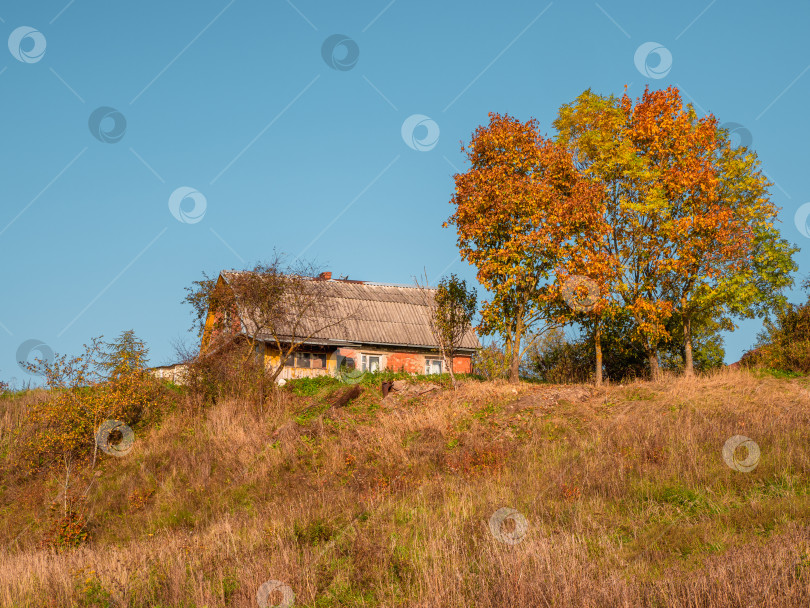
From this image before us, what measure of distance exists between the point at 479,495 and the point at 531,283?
44.5ft

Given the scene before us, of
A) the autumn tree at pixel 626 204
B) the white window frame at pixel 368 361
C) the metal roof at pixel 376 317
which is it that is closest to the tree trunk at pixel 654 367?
the autumn tree at pixel 626 204

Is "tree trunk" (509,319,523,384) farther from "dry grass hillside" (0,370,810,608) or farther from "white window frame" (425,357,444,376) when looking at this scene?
"white window frame" (425,357,444,376)

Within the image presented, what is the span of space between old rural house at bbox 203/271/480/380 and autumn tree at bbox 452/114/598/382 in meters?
10.6

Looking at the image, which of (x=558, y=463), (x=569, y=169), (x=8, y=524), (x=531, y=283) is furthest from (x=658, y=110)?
(x=8, y=524)

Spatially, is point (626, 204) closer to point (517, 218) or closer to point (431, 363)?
point (517, 218)

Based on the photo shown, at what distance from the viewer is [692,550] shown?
26.4 ft

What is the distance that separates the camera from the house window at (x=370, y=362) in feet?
116

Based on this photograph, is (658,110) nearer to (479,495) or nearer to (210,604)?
(479,495)

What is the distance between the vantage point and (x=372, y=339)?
35.2 metres

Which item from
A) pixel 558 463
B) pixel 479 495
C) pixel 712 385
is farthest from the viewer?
pixel 712 385

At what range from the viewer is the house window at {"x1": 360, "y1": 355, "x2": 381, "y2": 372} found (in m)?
35.3

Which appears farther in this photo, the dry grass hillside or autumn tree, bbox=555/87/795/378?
autumn tree, bbox=555/87/795/378

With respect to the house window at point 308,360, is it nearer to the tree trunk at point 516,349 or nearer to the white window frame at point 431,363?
the white window frame at point 431,363

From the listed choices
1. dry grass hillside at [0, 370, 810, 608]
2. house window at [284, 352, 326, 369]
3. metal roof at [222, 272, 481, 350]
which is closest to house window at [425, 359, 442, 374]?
metal roof at [222, 272, 481, 350]
